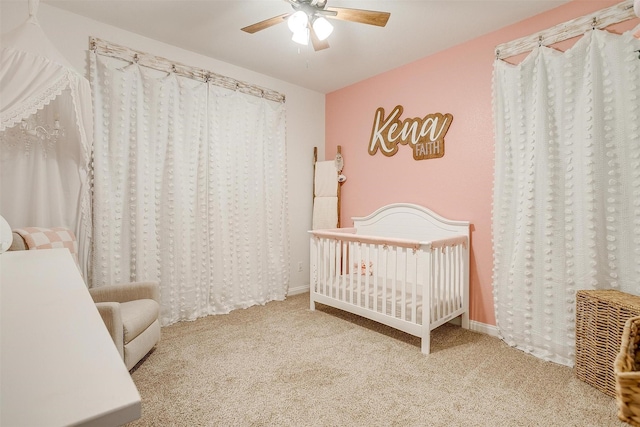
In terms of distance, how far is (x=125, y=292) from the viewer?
220cm

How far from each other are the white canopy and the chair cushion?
24.5 inches

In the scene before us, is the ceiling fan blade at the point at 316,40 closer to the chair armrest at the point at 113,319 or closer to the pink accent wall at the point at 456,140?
the pink accent wall at the point at 456,140

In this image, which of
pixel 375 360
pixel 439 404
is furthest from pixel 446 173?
pixel 439 404

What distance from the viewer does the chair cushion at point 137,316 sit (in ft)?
6.04

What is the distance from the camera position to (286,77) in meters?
3.53

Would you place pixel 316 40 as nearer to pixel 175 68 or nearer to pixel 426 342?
pixel 175 68

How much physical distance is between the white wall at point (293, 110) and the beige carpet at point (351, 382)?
4.53ft

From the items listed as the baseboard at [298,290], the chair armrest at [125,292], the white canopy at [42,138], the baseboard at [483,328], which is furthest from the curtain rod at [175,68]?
the baseboard at [483,328]

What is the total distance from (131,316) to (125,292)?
0.36 m

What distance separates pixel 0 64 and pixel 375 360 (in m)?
2.67

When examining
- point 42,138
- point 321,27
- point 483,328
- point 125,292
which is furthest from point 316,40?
point 483,328

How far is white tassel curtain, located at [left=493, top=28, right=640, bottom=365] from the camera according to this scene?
1.89 m

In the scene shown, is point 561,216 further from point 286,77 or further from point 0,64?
point 0,64

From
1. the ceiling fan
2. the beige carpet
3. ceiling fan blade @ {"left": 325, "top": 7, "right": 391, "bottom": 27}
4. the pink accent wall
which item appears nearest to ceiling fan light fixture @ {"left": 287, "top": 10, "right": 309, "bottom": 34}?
the ceiling fan
